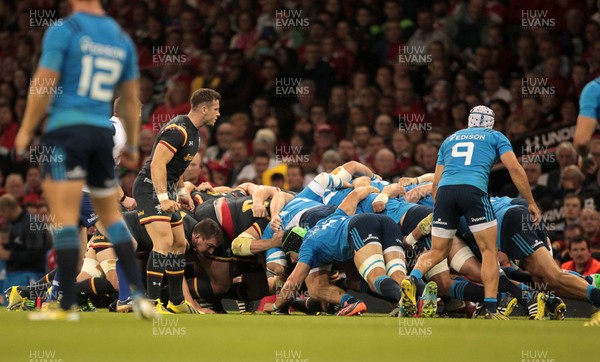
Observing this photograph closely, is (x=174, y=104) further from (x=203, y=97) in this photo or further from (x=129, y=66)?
(x=129, y=66)

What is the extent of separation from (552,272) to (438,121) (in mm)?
5211

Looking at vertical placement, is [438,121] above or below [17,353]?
above

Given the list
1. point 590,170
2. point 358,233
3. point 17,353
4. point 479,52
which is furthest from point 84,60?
point 479,52

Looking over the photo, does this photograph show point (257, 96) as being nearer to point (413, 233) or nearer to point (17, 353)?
point (413, 233)

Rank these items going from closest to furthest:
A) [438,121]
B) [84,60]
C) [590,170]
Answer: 1. [84,60]
2. [590,170]
3. [438,121]

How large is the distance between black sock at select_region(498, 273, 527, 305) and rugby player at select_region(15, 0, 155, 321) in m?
5.24

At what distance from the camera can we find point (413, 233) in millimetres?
10992

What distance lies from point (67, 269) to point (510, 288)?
18.7 ft

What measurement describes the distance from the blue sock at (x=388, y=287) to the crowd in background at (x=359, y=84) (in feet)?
12.3

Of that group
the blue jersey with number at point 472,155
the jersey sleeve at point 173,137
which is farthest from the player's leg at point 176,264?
the blue jersey with number at point 472,155

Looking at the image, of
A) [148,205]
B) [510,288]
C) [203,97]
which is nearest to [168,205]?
[148,205]

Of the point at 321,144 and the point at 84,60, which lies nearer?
the point at 84,60

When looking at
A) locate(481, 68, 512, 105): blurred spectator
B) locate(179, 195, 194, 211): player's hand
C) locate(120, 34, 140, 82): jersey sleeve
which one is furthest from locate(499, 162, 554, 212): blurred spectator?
locate(120, 34, 140, 82): jersey sleeve

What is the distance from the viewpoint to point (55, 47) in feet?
20.8
